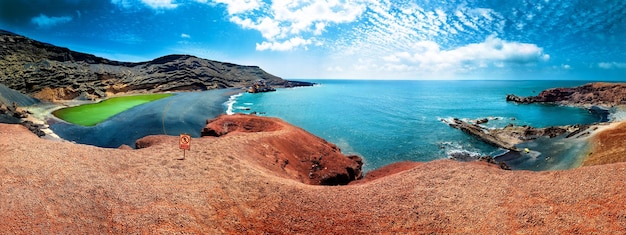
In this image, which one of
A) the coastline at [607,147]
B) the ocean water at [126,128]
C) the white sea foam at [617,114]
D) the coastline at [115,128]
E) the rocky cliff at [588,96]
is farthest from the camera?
the rocky cliff at [588,96]

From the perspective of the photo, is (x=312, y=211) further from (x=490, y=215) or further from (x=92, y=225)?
(x=92, y=225)

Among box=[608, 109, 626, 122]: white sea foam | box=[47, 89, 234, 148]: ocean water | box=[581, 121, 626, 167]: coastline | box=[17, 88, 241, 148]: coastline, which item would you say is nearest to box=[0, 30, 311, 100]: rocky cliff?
box=[17, 88, 241, 148]: coastline

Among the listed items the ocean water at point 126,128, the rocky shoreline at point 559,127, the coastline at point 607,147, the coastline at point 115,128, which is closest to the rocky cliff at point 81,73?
the coastline at point 115,128

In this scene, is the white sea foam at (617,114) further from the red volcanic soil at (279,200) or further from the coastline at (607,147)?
the red volcanic soil at (279,200)

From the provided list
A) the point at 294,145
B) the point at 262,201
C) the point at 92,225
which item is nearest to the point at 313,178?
the point at 294,145

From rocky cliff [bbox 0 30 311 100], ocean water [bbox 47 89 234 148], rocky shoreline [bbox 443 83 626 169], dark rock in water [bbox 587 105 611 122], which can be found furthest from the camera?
rocky cliff [bbox 0 30 311 100]

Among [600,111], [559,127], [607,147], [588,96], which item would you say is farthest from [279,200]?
[588,96]

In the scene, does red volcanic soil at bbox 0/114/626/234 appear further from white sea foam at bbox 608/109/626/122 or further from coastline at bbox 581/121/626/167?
white sea foam at bbox 608/109/626/122

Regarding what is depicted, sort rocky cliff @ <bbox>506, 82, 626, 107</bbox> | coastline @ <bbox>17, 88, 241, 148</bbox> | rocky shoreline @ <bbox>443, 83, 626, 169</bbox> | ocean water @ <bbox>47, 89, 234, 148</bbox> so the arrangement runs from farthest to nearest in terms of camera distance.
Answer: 1. rocky cliff @ <bbox>506, 82, 626, 107</bbox>
2. rocky shoreline @ <bbox>443, 83, 626, 169</bbox>
3. ocean water @ <bbox>47, 89, 234, 148</bbox>
4. coastline @ <bbox>17, 88, 241, 148</bbox>
